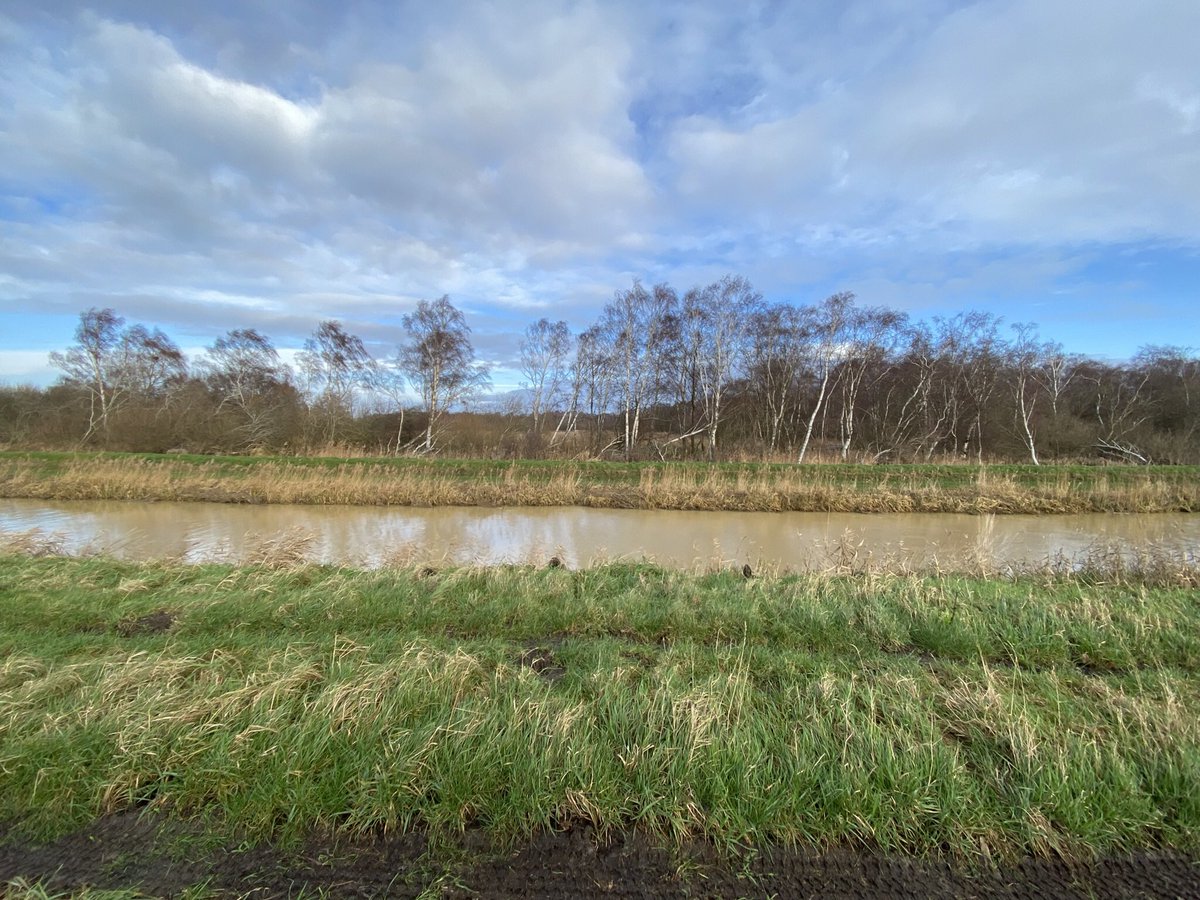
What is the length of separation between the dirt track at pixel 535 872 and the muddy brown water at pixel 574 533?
590cm

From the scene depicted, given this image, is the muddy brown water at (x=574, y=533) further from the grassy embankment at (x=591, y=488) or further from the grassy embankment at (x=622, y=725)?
the grassy embankment at (x=622, y=725)

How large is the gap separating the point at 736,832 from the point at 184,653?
3925mm

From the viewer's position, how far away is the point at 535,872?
203 cm

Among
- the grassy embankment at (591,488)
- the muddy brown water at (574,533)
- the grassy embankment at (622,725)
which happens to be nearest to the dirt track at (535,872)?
the grassy embankment at (622,725)

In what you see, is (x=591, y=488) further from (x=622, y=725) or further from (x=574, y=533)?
(x=622, y=725)

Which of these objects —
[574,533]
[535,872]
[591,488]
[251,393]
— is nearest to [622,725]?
[535,872]

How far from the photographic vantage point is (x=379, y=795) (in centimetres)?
232

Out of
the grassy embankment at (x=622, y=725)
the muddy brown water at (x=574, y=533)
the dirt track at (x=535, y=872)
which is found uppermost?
the grassy embankment at (x=622, y=725)

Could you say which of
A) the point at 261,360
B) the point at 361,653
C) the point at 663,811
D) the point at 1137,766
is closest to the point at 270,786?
the point at 361,653

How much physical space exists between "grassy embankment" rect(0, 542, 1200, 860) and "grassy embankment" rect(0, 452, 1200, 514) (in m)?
13.1

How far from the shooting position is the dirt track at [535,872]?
195cm

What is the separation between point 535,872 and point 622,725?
889 mm

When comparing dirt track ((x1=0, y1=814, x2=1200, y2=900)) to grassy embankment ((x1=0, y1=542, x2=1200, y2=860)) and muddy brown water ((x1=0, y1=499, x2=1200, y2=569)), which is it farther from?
muddy brown water ((x1=0, y1=499, x2=1200, y2=569))

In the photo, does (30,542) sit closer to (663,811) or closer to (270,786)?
(270,786)
